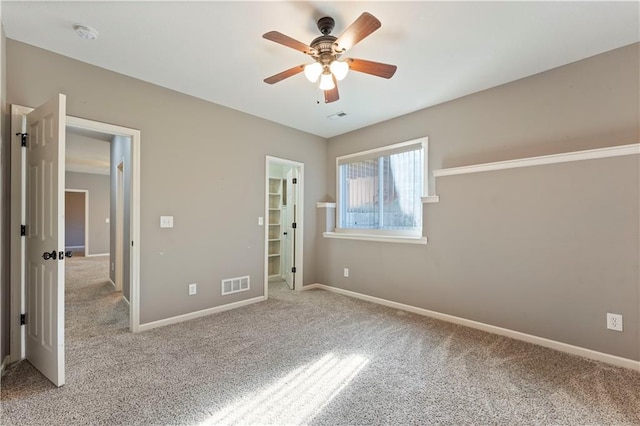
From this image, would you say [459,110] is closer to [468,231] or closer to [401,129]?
[401,129]

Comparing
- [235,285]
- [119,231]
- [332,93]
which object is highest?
[332,93]

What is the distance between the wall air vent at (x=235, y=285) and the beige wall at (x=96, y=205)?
24.1ft

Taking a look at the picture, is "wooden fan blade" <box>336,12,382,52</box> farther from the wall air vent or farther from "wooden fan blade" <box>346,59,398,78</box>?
the wall air vent

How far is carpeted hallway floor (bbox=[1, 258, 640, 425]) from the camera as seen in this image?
5.71 feet

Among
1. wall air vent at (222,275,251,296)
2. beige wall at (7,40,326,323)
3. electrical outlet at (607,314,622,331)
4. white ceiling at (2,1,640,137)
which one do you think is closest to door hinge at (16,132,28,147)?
beige wall at (7,40,326,323)

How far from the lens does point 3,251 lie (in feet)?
7.25

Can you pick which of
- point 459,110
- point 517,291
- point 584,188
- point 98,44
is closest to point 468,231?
point 517,291

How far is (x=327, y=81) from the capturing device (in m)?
2.32

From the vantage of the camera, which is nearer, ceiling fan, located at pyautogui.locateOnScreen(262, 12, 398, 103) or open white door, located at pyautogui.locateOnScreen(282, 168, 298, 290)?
ceiling fan, located at pyautogui.locateOnScreen(262, 12, 398, 103)

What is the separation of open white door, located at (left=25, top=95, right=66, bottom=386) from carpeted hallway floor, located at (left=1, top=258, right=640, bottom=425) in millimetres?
208

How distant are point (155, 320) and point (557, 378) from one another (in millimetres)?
3721

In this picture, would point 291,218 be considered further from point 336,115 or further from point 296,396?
point 296,396

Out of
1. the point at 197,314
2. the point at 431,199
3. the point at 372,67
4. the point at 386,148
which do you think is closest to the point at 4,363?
the point at 197,314

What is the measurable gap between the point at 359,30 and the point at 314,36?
2.03 feet
